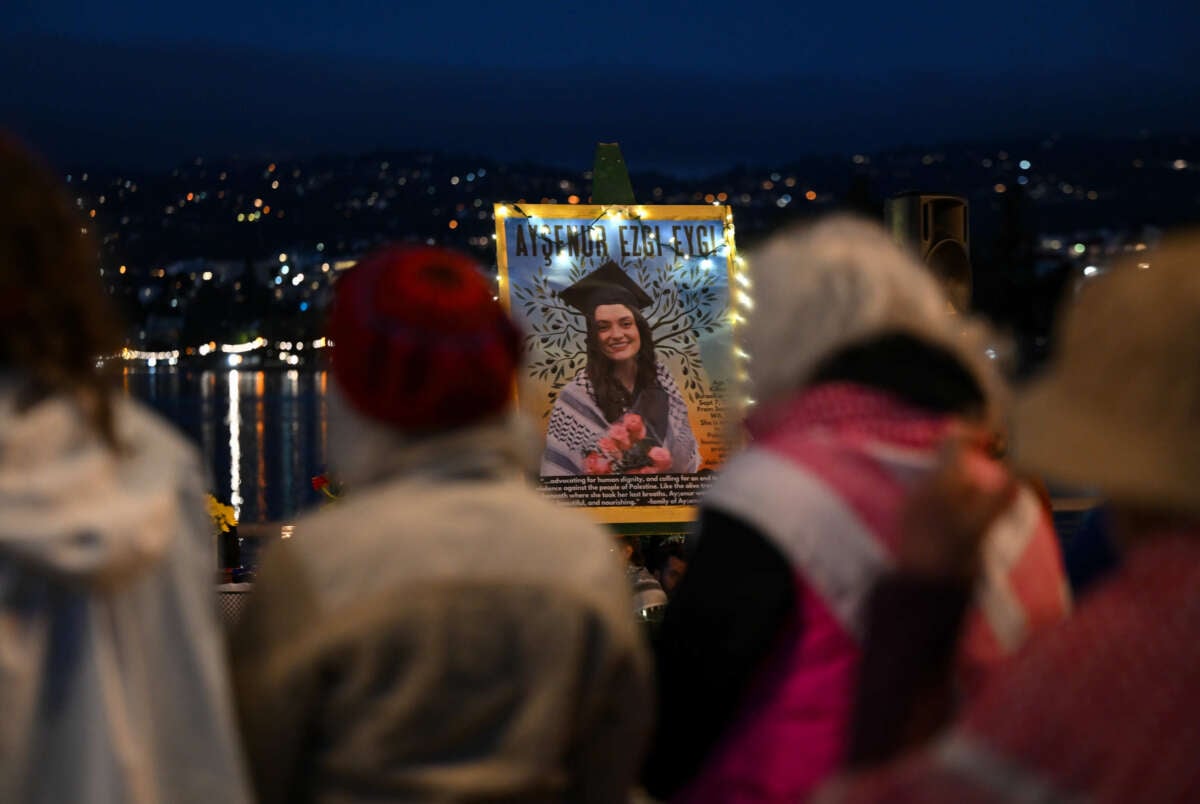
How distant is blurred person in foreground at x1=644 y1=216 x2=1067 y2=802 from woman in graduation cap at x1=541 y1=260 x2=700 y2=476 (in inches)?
139

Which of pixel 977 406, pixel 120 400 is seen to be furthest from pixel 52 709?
pixel 977 406

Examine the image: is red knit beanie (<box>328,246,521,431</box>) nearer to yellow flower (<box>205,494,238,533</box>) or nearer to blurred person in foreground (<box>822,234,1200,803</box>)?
blurred person in foreground (<box>822,234,1200,803</box>)

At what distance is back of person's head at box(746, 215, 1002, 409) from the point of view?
198 cm

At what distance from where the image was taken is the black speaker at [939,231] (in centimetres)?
550

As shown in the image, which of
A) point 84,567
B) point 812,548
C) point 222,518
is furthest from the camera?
point 222,518

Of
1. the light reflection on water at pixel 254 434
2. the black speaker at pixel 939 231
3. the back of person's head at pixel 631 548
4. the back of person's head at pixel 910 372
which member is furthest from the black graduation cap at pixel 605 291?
the back of person's head at pixel 910 372

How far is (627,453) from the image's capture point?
558 cm

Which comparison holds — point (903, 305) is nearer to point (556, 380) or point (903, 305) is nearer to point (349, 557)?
point (349, 557)

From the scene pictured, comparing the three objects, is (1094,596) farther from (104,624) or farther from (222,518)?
(222,518)

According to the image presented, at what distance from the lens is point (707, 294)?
5.79m

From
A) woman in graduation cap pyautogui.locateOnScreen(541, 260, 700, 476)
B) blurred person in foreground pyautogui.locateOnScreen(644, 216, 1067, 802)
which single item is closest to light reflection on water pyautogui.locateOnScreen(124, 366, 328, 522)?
blurred person in foreground pyautogui.locateOnScreen(644, 216, 1067, 802)

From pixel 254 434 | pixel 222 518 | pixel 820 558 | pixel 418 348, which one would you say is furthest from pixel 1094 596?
pixel 254 434

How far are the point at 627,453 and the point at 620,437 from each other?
0.22ft

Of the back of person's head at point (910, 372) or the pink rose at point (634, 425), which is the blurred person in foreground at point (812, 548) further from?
the pink rose at point (634, 425)
